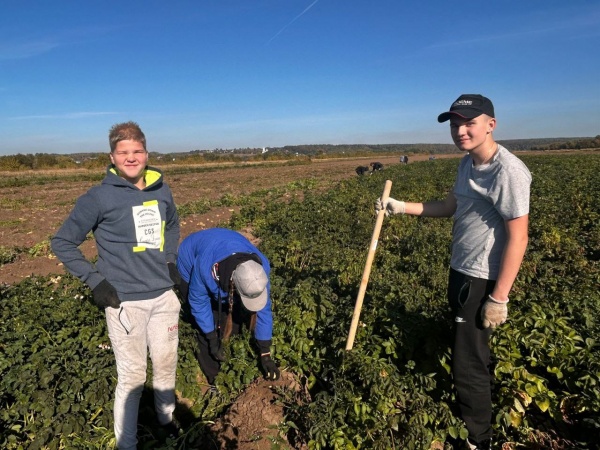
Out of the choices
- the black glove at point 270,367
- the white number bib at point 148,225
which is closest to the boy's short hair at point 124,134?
the white number bib at point 148,225

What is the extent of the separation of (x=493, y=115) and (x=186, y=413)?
3175mm

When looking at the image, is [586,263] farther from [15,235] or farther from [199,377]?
[15,235]

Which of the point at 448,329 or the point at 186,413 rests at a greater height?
the point at 448,329

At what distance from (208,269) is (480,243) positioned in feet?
6.23

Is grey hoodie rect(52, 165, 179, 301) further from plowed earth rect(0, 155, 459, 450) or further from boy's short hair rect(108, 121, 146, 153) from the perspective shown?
plowed earth rect(0, 155, 459, 450)

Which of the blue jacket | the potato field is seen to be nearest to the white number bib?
the blue jacket

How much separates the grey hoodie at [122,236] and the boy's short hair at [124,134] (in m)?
0.19

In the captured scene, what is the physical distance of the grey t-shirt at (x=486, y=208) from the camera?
1979mm

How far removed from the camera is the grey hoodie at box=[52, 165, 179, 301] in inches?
90.1

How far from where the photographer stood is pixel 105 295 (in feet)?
7.61

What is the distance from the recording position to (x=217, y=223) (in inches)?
404

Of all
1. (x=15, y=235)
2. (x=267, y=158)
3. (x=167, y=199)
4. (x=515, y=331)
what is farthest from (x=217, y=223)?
(x=267, y=158)

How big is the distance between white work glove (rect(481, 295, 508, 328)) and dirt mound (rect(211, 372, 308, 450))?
1.46 m

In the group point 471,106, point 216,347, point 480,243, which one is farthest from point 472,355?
point 216,347
